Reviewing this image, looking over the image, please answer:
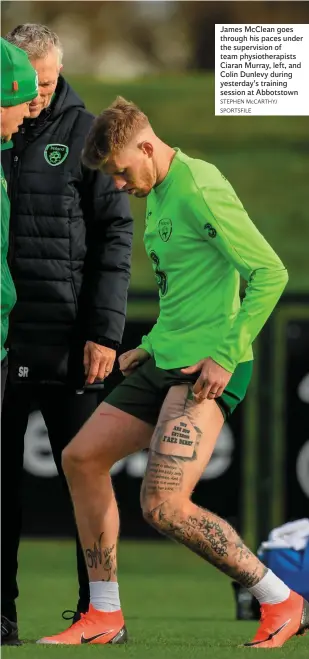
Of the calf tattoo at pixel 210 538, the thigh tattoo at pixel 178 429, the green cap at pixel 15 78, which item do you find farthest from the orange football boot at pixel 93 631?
the green cap at pixel 15 78

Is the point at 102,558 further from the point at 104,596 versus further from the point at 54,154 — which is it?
the point at 54,154

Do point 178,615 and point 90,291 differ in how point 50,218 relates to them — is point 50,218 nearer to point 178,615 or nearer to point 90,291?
point 90,291

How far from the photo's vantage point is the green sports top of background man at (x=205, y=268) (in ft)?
13.3

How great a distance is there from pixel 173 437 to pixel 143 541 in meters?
3.22

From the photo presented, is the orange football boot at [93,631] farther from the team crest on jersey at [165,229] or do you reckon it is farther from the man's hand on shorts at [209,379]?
the team crest on jersey at [165,229]

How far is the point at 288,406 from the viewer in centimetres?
735

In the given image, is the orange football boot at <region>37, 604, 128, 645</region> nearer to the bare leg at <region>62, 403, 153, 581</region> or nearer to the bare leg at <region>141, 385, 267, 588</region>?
the bare leg at <region>62, 403, 153, 581</region>

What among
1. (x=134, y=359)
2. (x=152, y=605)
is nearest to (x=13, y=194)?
(x=134, y=359)

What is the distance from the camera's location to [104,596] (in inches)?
170

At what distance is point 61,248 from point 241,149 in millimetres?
3262

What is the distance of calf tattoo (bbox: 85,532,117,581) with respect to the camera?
434 cm

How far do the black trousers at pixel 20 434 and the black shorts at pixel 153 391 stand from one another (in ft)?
1.06

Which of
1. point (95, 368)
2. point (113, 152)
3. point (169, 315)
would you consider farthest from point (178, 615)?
point (113, 152)

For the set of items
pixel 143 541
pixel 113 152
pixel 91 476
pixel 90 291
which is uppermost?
pixel 113 152
